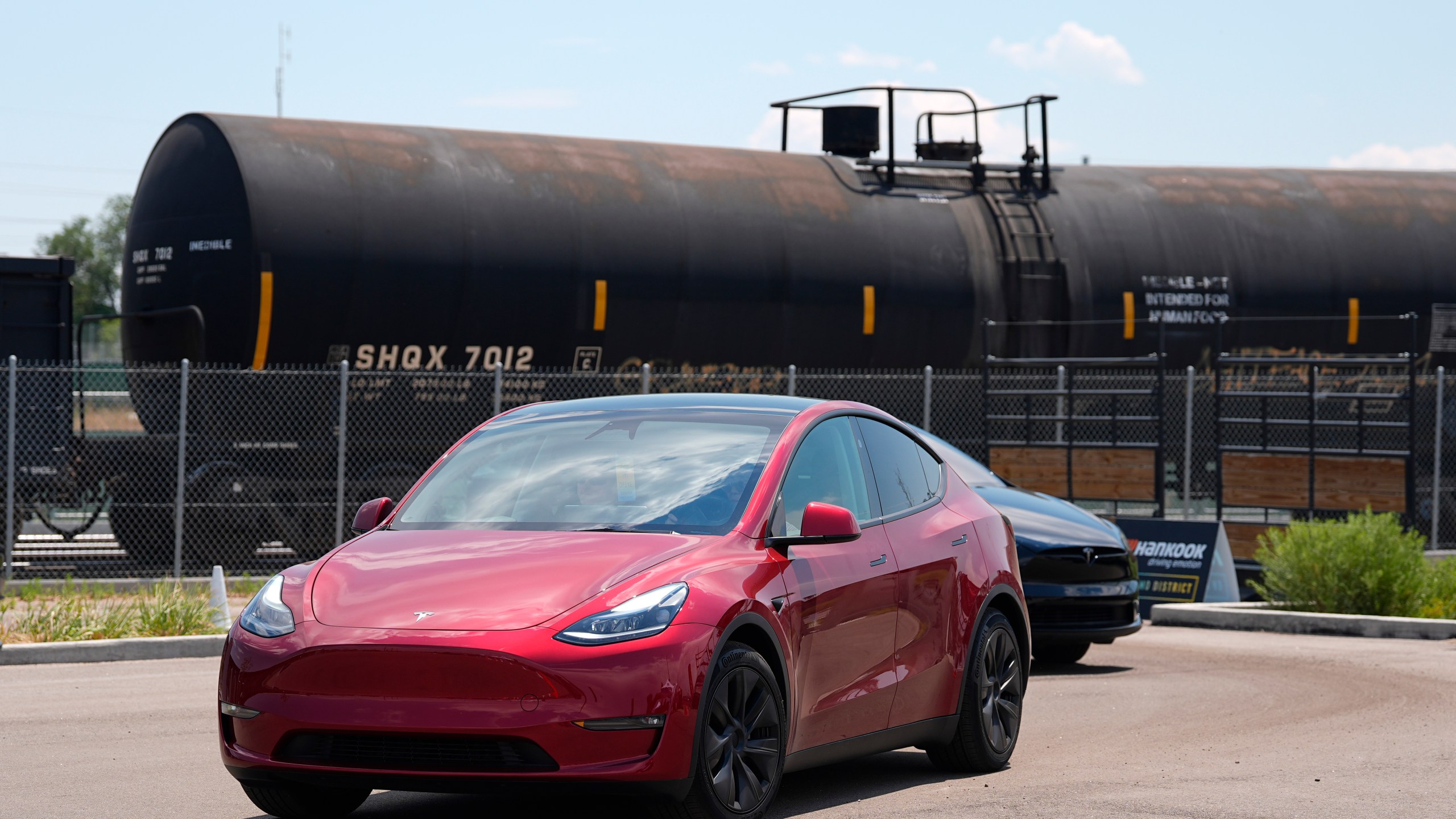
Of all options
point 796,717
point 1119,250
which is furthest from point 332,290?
point 796,717

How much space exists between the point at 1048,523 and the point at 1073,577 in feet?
1.46

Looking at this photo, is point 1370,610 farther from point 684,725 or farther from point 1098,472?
point 684,725

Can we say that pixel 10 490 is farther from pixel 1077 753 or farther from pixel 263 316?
pixel 1077 753

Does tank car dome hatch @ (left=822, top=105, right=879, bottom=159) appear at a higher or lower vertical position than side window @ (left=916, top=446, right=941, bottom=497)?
higher

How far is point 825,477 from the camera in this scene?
715 cm

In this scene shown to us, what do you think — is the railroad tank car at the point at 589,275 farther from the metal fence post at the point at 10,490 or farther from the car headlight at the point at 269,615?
the car headlight at the point at 269,615

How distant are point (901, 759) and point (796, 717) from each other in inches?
77.3

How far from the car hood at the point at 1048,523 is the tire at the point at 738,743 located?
551 cm

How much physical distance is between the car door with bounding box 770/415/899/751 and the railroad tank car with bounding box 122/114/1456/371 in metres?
10.9

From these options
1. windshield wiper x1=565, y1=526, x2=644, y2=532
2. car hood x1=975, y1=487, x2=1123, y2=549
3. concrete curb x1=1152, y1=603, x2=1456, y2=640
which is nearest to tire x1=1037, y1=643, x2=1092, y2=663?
car hood x1=975, y1=487, x2=1123, y2=549

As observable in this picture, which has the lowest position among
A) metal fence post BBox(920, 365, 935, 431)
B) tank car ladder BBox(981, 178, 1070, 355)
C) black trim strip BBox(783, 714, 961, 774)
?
black trim strip BBox(783, 714, 961, 774)

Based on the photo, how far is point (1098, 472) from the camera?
18.2m

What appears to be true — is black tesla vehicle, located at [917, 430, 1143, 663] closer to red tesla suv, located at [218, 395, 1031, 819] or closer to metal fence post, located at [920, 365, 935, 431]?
red tesla suv, located at [218, 395, 1031, 819]

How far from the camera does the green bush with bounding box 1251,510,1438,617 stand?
581 inches
